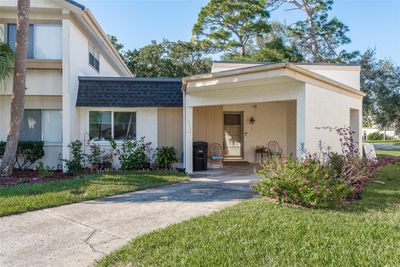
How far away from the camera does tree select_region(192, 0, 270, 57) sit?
2438 cm

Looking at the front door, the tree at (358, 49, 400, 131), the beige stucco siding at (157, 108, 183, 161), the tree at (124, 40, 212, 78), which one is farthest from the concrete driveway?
the tree at (124, 40, 212, 78)

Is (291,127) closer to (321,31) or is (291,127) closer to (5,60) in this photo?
(5,60)

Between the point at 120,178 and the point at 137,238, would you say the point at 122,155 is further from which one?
the point at 137,238

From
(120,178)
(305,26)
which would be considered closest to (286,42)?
(305,26)

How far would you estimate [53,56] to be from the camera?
33.5 feet

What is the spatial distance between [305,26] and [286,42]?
3.78 meters

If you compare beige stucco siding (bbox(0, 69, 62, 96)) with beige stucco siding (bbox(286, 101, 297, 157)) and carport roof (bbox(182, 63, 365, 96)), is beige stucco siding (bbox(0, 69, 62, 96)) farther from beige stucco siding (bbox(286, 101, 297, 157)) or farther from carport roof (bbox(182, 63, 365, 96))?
beige stucco siding (bbox(286, 101, 297, 157))

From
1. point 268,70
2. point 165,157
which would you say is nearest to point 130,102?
point 165,157

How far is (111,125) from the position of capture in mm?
10977

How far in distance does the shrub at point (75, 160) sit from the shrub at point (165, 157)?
2686 mm

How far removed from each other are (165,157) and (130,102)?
8.17 ft

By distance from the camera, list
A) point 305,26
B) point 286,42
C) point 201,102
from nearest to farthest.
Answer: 1. point 201,102
2. point 305,26
3. point 286,42

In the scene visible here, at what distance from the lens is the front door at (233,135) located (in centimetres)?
1331

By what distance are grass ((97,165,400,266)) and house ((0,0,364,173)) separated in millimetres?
3619
